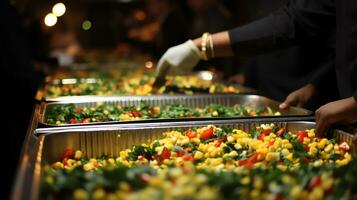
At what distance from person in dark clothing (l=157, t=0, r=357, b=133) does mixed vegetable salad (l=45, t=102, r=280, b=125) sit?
347 mm

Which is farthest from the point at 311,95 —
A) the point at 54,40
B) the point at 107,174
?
the point at 54,40

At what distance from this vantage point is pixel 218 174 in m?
1.58

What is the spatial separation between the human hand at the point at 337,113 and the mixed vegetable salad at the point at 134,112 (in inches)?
31.5

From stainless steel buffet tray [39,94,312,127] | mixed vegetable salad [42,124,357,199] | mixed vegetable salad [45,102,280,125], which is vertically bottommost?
mixed vegetable salad [42,124,357,199]

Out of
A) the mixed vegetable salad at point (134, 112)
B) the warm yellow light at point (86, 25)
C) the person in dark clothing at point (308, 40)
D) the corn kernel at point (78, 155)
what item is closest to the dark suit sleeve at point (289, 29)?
the person in dark clothing at point (308, 40)

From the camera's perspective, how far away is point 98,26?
12.4 metres

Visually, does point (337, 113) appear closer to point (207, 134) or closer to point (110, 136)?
point (207, 134)

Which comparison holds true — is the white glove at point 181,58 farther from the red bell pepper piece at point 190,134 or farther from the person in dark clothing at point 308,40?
the red bell pepper piece at point 190,134

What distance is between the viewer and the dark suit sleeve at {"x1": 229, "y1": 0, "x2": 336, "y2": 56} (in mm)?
3106

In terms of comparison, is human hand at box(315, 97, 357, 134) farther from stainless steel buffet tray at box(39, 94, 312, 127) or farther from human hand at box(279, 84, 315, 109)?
stainless steel buffet tray at box(39, 94, 312, 127)

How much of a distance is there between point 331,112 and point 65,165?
1273 millimetres

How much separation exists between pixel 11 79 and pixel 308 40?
3089 millimetres

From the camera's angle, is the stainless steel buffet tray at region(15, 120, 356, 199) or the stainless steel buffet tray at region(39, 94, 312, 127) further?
the stainless steel buffet tray at region(39, 94, 312, 127)

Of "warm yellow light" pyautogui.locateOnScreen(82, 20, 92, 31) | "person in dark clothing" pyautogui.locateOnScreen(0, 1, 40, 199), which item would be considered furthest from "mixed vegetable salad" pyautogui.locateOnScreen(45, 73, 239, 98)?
"warm yellow light" pyautogui.locateOnScreen(82, 20, 92, 31)
